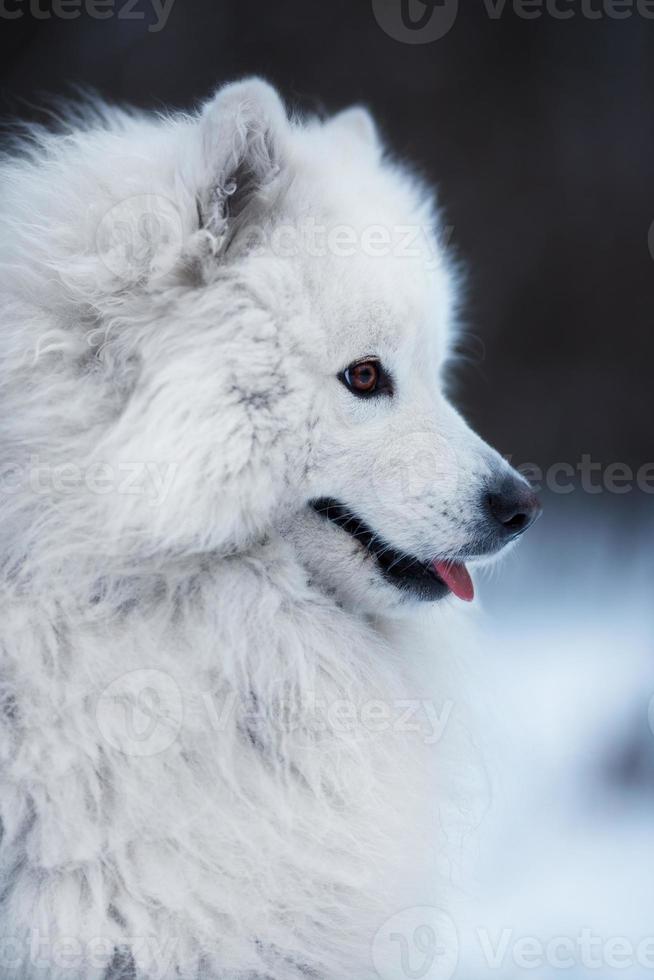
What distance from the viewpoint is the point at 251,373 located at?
1419mm

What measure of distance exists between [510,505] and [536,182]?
12.4 ft

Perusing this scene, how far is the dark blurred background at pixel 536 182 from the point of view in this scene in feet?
14.9

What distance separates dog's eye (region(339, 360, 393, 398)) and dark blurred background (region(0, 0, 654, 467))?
3020mm

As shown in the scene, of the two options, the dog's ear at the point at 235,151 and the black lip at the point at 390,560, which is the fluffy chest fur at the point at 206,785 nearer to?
the black lip at the point at 390,560

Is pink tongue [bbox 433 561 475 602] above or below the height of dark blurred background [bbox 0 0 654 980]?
below

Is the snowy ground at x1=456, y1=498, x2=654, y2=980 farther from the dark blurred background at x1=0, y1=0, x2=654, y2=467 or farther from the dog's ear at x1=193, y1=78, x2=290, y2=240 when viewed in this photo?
the dog's ear at x1=193, y1=78, x2=290, y2=240

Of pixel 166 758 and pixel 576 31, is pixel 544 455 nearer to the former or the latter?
pixel 576 31

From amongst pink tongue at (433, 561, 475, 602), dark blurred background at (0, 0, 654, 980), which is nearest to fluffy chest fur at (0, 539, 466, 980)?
pink tongue at (433, 561, 475, 602)

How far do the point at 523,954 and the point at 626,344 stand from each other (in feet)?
11.9

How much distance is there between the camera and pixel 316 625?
153 centimetres

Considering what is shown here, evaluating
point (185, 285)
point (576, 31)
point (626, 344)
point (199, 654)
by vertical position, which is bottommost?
point (199, 654)

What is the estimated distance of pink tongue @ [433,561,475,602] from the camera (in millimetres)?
1633

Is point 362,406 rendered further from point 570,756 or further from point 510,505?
point 570,756

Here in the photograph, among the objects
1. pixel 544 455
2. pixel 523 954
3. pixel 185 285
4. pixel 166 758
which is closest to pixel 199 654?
pixel 166 758
